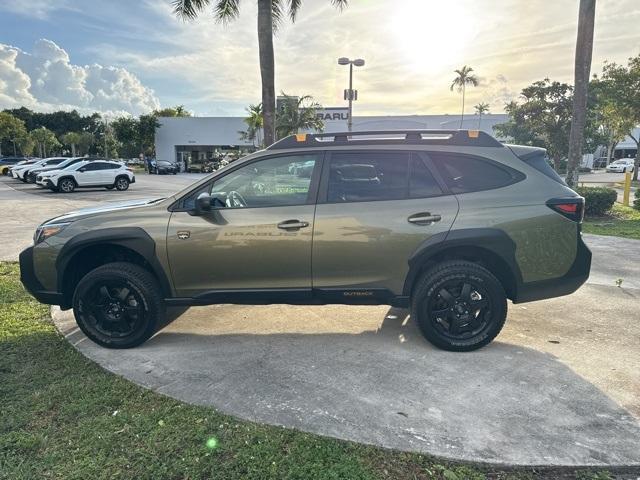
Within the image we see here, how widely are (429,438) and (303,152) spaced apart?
2421 mm

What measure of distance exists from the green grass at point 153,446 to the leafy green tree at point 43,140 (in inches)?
2775

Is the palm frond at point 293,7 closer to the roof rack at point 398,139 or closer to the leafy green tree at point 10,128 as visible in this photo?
the roof rack at point 398,139

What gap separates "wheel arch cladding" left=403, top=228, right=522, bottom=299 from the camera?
11.9 feet

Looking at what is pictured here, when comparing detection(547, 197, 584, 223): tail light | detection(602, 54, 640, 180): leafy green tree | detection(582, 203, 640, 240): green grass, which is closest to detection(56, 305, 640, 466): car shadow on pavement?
detection(547, 197, 584, 223): tail light

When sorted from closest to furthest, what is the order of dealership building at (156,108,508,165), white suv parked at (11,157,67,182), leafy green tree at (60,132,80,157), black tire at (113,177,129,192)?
black tire at (113,177,129,192) < white suv parked at (11,157,67,182) < dealership building at (156,108,508,165) < leafy green tree at (60,132,80,157)

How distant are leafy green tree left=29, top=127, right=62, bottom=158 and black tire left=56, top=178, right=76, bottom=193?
49.3 meters

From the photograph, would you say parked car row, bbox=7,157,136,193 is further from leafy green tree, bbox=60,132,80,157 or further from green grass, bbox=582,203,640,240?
leafy green tree, bbox=60,132,80,157

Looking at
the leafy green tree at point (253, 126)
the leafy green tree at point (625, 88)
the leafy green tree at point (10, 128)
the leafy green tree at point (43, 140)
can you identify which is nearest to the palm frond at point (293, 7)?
the leafy green tree at point (625, 88)

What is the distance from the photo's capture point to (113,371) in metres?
3.54

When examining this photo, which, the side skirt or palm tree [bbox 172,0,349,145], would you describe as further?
palm tree [bbox 172,0,349,145]

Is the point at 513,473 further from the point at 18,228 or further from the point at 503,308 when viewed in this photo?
the point at 18,228

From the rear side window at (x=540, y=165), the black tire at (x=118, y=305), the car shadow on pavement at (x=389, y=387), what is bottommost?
the car shadow on pavement at (x=389, y=387)

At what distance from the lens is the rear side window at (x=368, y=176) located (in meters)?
3.73

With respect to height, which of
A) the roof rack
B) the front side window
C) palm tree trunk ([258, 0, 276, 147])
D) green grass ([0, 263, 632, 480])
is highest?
palm tree trunk ([258, 0, 276, 147])
